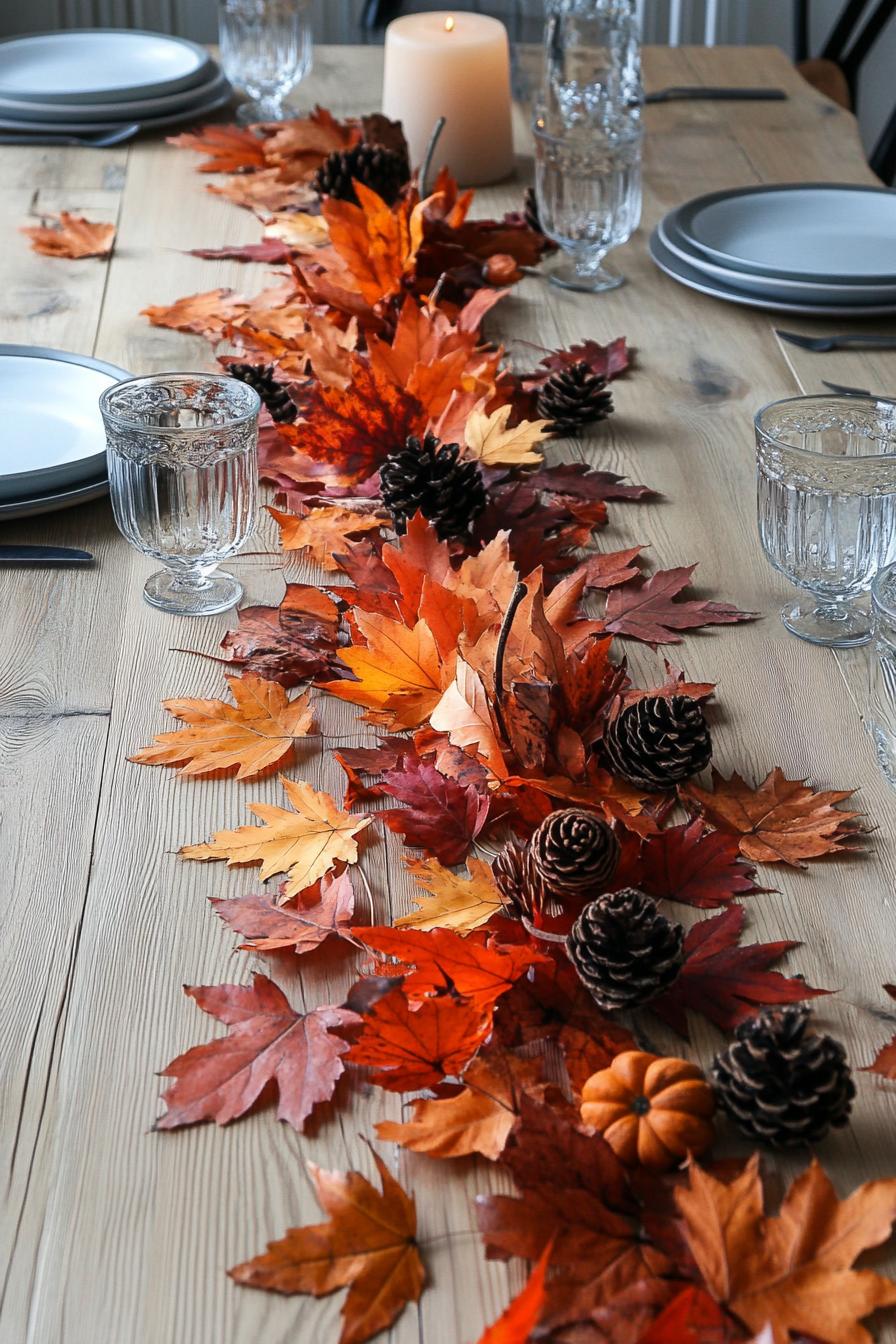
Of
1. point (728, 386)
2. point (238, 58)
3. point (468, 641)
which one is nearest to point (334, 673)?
point (468, 641)

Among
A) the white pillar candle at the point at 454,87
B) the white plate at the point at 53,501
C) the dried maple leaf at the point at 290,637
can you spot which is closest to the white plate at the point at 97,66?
the white pillar candle at the point at 454,87

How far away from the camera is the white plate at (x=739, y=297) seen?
131cm

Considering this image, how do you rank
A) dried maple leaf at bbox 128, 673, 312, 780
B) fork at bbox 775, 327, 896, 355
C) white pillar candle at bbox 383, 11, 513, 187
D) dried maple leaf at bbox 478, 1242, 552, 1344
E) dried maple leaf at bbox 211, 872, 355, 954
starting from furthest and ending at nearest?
white pillar candle at bbox 383, 11, 513, 187 < fork at bbox 775, 327, 896, 355 < dried maple leaf at bbox 128, 673, 312, 780 < dried maple leaf at bbox 211, 872, 355, 954 < dried maple leaf at bbox 478, 1242, 552, 1344

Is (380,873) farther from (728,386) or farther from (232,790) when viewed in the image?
(728,386)

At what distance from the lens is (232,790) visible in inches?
29.7

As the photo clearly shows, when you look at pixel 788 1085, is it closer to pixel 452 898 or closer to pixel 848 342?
pixel 452 898

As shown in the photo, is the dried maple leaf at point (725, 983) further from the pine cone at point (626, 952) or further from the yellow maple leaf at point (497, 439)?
the yellow maple leaf at point (497, 439)

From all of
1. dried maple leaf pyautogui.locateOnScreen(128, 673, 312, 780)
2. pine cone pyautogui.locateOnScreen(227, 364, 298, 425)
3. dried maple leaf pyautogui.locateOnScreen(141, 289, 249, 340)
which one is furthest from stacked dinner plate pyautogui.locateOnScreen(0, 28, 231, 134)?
dried maple leaf pyautogui.locateOnScreen(128, 673, 312, 780)

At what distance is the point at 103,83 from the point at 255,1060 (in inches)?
64.6

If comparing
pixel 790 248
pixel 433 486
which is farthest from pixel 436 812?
pixel 790 248

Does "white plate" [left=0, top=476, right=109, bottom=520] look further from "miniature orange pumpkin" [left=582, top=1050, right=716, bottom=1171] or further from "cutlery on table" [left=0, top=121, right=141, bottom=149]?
"cutlery on table" [left=0, top=121, right=141, bottom=149]

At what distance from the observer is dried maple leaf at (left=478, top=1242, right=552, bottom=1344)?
0.44 m

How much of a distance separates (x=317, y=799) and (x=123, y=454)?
0.90 ft

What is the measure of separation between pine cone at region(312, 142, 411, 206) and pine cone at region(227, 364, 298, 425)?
0.44 meters
